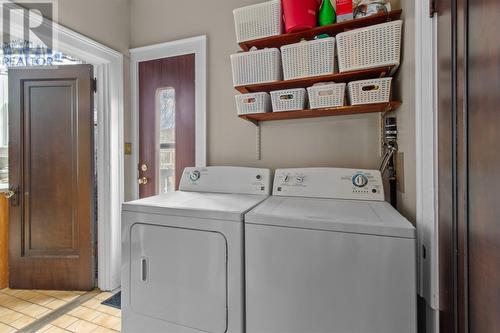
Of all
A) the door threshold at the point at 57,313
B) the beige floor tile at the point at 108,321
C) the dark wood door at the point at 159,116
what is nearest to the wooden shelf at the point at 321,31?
the dark wood door at the point at 159,116

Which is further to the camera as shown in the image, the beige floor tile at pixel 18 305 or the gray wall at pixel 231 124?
the beige floor tile at pixel 18 305

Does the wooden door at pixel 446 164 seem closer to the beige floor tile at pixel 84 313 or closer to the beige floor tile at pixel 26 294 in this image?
the beige floor tile at pixel 84 313

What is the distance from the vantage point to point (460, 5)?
75 cm

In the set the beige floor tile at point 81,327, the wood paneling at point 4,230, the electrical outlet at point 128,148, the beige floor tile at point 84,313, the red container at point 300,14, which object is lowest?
the beige floor tile at point 81,327

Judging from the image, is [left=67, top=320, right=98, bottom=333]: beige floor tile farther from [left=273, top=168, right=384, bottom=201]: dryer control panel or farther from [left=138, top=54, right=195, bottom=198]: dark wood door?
[left=273, top=168, right=384, bottom=201]: dryer control panel

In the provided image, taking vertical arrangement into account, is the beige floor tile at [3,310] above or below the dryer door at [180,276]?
below

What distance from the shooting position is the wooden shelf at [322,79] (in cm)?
145

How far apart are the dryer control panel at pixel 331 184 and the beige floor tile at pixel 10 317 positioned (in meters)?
2.22

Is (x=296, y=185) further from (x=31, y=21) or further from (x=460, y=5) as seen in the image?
(x=31, y=21)

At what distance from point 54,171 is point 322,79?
2.45 meters

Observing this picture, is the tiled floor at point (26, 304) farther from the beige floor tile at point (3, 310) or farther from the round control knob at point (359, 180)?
the round control knob at point (359, 180)

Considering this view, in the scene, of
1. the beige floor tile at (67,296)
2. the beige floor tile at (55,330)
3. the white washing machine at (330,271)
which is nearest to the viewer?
the white washing machine at (330,271)

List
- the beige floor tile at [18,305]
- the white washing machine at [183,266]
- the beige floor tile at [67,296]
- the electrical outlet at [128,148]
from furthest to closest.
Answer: the electrical outlet at [128,148], the beige floor tile at [67,296], the beige floor tile at [18,305], the white washing machine at [183,266]

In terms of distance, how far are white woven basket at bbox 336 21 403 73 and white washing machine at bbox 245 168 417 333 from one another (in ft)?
2.65
